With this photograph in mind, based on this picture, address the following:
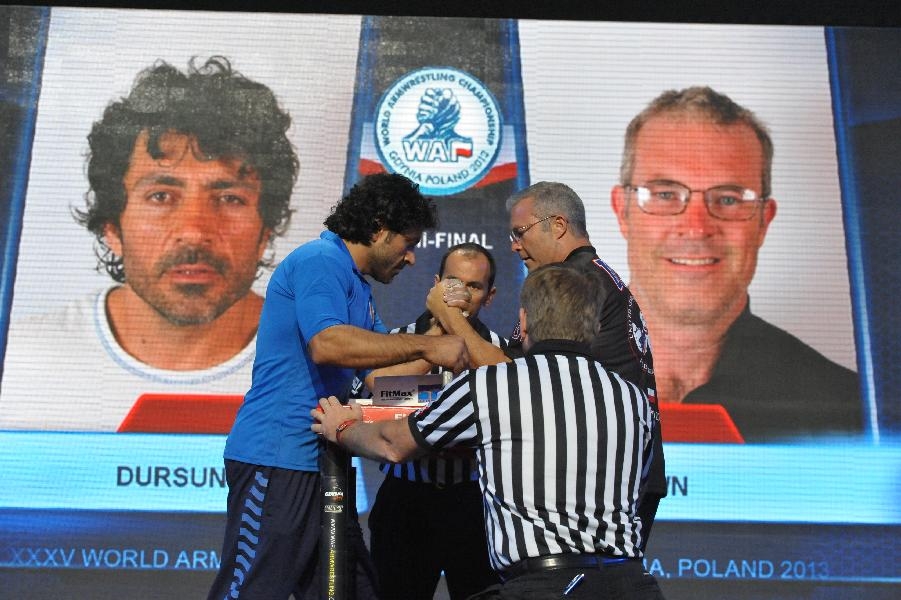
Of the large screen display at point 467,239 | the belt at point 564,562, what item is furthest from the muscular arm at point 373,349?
the large screen display at point 467,239

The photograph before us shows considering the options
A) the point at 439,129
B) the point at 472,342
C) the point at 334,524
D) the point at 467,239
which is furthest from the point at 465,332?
the point at 439,129

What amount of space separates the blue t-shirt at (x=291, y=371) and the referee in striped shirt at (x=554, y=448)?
0.45m

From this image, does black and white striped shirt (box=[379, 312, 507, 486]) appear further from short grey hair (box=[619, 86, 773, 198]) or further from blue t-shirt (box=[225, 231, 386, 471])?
short grey hair (box=[619, 86, 773, 198])

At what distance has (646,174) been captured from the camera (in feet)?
16.5

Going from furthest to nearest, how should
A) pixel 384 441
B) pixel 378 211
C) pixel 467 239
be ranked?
pixel 467 239 < pixel 378 211 < pixel 384 441

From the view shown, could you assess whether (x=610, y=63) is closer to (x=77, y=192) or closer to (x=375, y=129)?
(x=375, y=129)

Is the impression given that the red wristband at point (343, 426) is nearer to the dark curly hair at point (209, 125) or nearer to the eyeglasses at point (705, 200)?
the dark curly hair at point (209, 125)

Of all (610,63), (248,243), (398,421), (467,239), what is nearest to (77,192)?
(248,243)

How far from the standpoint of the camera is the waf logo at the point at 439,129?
498 cm

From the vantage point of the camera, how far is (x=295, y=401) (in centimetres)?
250

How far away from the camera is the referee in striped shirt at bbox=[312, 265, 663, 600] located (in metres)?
2.01

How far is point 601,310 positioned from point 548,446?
20.1 inches

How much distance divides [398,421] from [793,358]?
3278 mm

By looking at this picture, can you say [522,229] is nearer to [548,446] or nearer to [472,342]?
[472,342]
